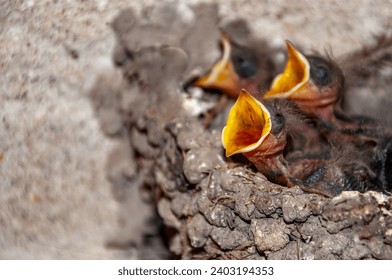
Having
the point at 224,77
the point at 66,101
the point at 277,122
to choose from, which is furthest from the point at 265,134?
the point at 66,101

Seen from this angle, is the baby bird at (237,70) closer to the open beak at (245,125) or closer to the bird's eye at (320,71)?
the bird's eye at (320,71)

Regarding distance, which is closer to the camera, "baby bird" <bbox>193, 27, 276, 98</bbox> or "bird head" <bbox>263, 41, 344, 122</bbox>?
"bird head" <bbox>263, 41, 344, 122</bbox>

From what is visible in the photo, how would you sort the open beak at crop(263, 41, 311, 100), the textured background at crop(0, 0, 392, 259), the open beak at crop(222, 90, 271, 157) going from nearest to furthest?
the open beak at crop(222, 90, 271, 157) → the open beak at crop(263, 41, 311, 100) → the textured background at crop(0, 0, 392, 259)

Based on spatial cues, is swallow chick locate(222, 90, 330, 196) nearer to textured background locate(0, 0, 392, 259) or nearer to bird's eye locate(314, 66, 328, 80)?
bird's eye locate(314, 66, 328, 80)

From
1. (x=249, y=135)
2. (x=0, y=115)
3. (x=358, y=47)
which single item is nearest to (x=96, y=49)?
(x=0, y=115)

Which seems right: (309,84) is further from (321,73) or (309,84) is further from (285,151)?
(285,151)

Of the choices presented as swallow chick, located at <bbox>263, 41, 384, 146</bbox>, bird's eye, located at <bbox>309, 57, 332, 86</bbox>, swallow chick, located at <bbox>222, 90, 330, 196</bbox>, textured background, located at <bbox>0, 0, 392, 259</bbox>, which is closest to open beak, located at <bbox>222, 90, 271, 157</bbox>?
swallow chick, located at <bbox>222, 90, 330, 196</bbox>
